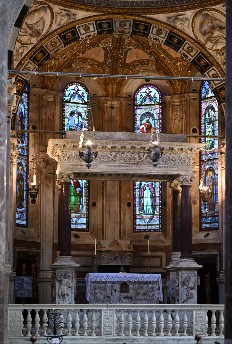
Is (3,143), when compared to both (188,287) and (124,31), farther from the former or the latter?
(124,31)

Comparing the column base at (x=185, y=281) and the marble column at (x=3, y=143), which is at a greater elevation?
the marble column at (x=3, y=143)

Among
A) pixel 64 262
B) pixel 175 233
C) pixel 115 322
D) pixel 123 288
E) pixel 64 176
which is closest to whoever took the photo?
pixel 115 322

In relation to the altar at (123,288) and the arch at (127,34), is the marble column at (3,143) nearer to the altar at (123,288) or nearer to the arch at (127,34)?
the altar at (123,288)

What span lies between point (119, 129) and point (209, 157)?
2909mm

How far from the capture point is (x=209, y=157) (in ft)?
92.9

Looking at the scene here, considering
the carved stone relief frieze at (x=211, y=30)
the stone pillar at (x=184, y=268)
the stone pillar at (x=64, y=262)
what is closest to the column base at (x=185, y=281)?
the stone pillar at (x=184, y=268)

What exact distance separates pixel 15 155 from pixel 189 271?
565cm

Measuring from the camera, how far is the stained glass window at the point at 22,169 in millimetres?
27469

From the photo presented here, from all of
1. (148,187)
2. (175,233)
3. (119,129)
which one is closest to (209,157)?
(148,187)

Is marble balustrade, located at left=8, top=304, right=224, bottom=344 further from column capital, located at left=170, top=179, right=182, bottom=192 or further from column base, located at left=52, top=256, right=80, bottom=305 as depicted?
column capital, located at left=170, top=179, right=182, bottom=192

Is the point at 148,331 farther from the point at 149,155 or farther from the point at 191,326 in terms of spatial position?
the point at 149,155

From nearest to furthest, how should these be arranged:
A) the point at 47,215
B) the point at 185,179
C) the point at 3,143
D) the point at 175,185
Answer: the point at 3,143, the point at 185,179, the point at 175,185, the point at 47,215

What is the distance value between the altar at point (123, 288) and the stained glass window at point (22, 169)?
4.58 meters

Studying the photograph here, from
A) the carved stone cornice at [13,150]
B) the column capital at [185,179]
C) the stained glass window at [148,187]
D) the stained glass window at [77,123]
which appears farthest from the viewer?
the stained glass window at [148,187]
